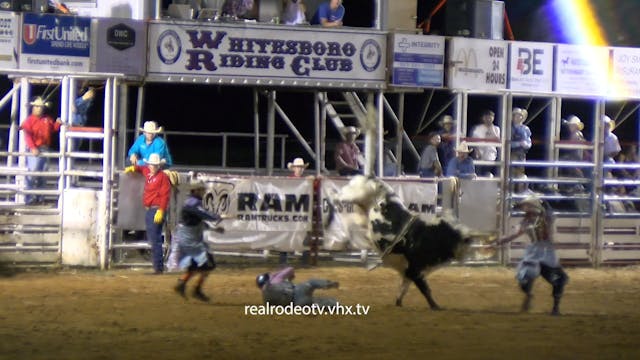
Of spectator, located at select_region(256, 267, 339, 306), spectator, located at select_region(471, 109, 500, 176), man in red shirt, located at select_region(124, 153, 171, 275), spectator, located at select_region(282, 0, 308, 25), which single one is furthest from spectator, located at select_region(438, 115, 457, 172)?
spectator, located at select_region(256, 267, 339, 306)

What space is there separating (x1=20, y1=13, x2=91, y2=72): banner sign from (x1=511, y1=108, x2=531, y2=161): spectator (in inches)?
280

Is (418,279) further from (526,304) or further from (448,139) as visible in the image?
(448,139)

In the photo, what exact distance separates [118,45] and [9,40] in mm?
1735

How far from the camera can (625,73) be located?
70.9 ft

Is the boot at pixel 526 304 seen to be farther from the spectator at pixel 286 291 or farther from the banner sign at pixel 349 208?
the banner sign at pixel 349 208

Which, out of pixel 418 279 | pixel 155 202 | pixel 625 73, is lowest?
pixel 418 279

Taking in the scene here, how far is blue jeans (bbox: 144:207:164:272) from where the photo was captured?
54.7 ft

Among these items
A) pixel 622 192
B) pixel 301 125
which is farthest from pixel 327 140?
pixel 622 192

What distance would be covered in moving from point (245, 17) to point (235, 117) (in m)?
4.34

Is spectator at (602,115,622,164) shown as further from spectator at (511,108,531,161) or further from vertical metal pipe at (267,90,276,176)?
vertical metal pipe at (267,90,276,176)

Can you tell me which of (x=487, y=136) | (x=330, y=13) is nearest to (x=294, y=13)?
(x=330, y=13)

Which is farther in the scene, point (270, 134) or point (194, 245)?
point (270, 134)

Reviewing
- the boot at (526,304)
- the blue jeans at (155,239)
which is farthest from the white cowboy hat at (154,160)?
the boot at (526,304)

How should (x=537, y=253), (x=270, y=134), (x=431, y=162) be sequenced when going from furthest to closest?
(x=270, y=134), (x=431, y=162), (x=537, y=253)
